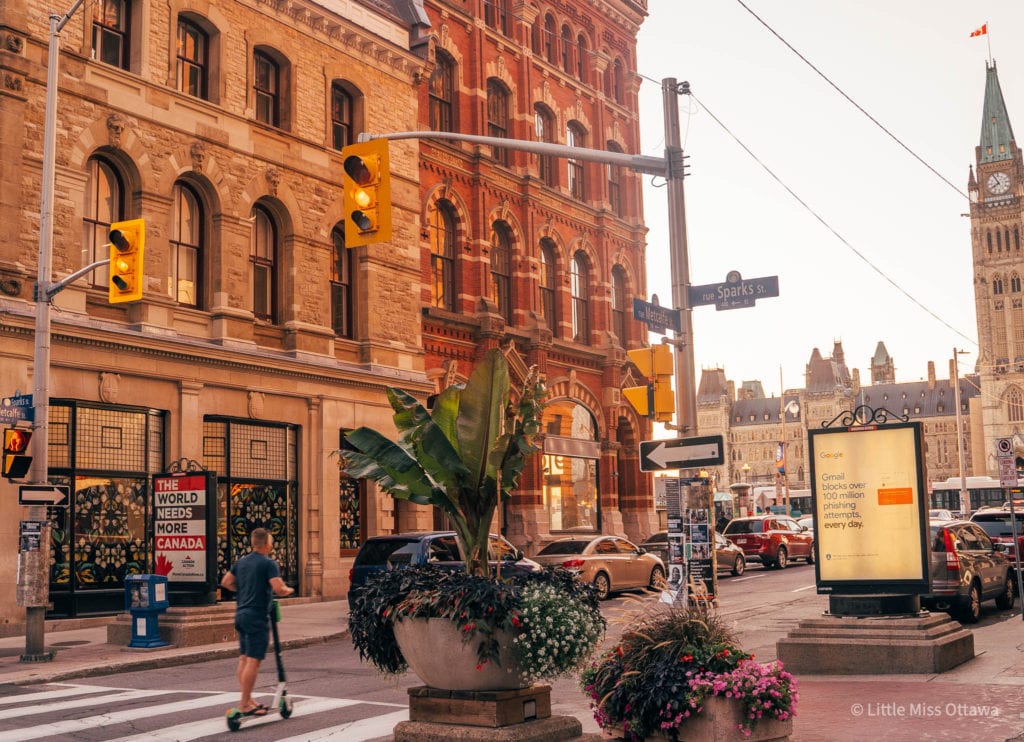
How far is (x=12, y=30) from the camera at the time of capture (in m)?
20.8

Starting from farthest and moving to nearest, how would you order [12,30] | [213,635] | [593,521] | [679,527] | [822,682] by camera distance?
[593,521], [12,30], [213,635], [679,527], [822,682]

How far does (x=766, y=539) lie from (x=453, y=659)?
29.9m

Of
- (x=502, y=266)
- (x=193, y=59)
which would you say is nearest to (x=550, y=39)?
(x=502, y=266)

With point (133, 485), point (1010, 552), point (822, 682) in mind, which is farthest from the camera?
point (1010, 552)

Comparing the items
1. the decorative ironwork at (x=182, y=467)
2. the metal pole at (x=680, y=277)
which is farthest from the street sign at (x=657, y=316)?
the decorative ironwork at (x=182, y=467)

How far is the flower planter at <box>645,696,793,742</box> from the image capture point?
307 inches

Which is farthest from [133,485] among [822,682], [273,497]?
[822,682]

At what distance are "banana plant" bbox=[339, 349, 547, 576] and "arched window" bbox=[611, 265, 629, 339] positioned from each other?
32101mm

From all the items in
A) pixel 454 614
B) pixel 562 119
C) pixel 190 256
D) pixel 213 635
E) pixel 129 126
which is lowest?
pixel 213 635

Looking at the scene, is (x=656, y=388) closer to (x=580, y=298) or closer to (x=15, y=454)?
(x=15, y=454)

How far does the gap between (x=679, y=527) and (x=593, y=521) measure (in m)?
24.4

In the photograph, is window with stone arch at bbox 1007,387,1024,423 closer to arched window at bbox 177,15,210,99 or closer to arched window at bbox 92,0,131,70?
arched window at bbox 177,15,210,99

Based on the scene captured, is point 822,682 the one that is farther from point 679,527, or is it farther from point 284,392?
point 284,392

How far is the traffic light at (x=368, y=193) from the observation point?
1334 cm
